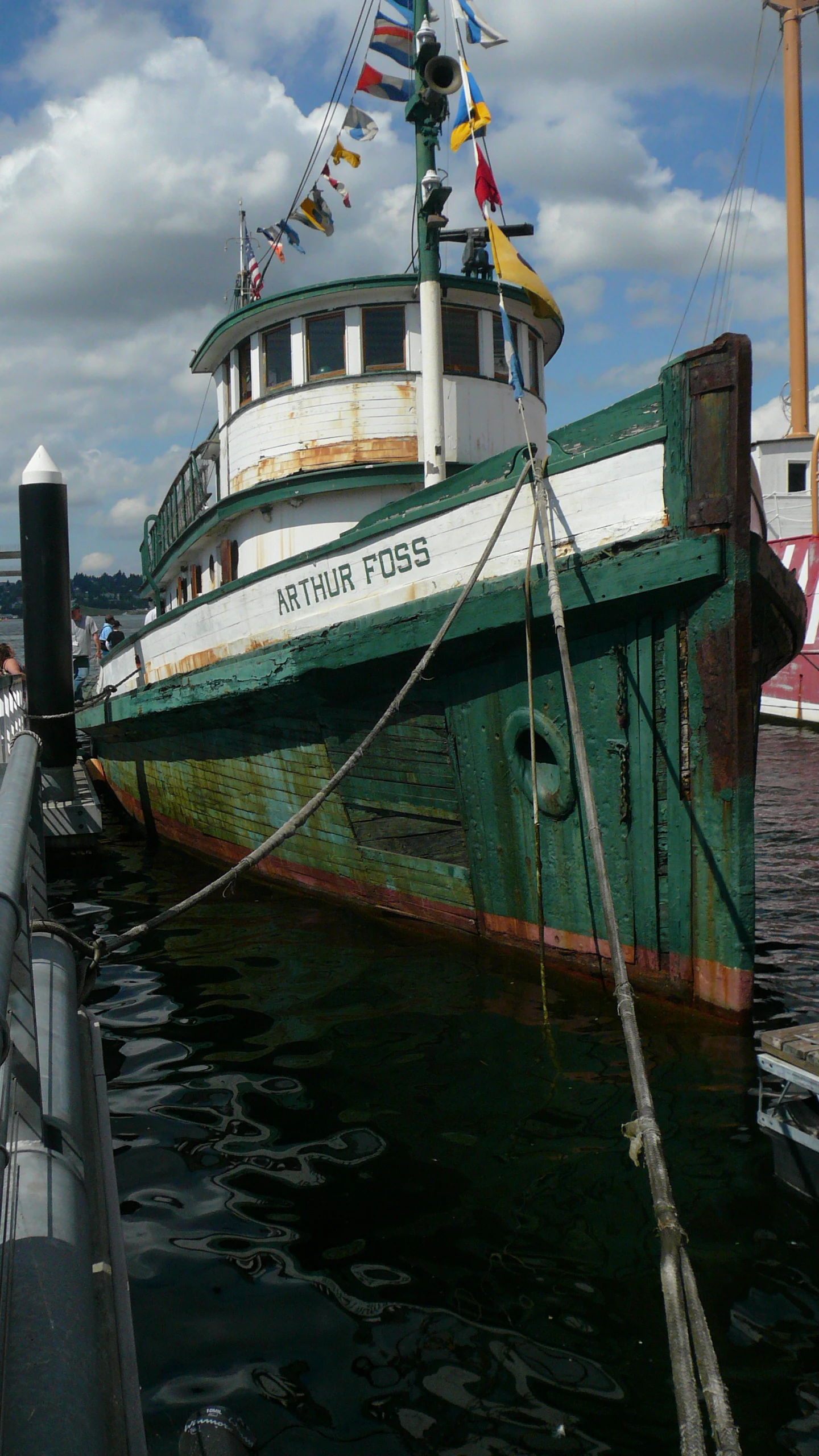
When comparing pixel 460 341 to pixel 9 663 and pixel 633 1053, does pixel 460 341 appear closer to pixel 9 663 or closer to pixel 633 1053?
pixel 9 663

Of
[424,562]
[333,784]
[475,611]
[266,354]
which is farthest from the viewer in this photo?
[266,354]

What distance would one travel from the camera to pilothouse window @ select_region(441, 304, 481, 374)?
8.37 metres

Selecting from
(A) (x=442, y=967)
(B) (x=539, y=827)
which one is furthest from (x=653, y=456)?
(A) (x=442, y=967)

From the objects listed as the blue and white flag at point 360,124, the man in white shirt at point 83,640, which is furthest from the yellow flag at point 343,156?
the man in white shirt at point 83,640

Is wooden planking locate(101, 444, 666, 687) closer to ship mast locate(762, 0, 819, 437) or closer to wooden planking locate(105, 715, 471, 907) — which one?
wooden planking locate(105, 715, 471, 907)

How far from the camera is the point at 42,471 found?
30.0 feet

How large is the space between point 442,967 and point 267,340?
5965 mm

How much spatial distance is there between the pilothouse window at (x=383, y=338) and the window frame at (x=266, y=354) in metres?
0.71

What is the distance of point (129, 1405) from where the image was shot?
6.70 ft

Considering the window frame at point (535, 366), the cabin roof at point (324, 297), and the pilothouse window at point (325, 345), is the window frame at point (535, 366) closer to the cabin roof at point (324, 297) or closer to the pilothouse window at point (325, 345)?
the cabin roof at point (324, 297)

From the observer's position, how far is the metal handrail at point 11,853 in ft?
4.95

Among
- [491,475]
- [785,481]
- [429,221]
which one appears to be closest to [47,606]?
[429,221]

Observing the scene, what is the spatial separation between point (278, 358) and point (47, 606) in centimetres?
314

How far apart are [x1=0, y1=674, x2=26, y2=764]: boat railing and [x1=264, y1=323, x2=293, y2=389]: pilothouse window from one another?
3.51m
